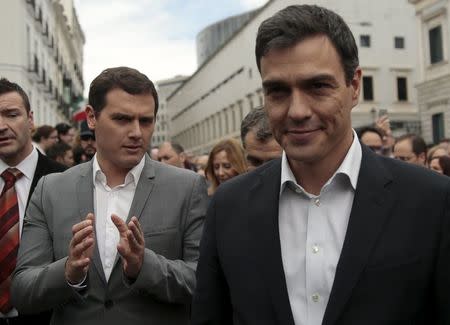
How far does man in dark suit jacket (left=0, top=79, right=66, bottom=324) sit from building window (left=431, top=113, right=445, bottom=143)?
97.2 ft

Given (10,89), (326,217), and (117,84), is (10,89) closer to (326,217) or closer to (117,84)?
(117,84)

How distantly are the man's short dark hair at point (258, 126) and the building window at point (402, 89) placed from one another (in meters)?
41.3

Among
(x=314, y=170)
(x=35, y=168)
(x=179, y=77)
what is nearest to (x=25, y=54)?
(x=35, y=168)

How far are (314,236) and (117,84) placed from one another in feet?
4.98

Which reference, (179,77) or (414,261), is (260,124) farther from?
(179,77)

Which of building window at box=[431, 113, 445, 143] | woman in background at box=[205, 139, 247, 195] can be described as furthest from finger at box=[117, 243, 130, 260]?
building window at box=[431, 113, 445, 143]

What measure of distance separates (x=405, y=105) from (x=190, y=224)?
139 ft

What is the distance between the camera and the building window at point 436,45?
3036 cm

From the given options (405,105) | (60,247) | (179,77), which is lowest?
(60,247)

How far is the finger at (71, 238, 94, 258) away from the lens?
2.51 m

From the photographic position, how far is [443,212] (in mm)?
1858

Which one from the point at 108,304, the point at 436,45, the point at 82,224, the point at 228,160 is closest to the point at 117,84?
the point at 82,224

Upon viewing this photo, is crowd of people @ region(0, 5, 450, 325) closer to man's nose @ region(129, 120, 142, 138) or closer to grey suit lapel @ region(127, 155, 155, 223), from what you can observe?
grey suit lapel @ region(127, 155, 155, 223)

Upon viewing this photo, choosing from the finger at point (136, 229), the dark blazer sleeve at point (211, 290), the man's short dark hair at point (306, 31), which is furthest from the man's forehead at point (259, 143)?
the man's short dark hair at point (306, 31)
